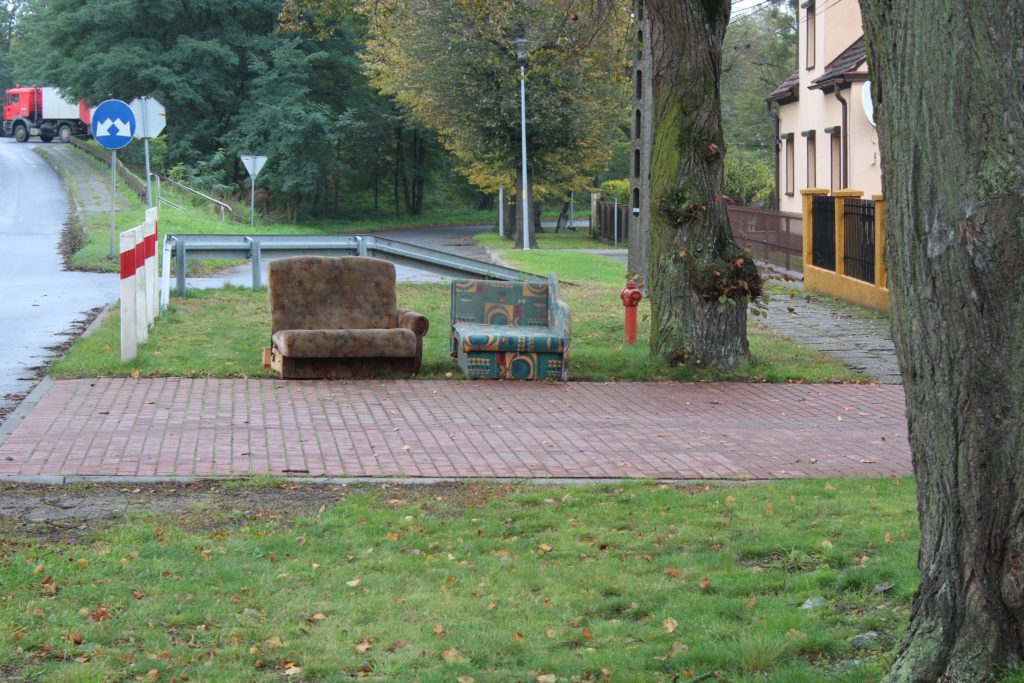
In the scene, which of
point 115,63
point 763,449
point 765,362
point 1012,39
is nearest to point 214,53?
point 115,63

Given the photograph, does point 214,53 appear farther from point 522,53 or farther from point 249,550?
point 249,550

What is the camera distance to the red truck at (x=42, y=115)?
3007 inches

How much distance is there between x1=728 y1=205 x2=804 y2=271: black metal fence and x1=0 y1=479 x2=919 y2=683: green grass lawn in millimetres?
20146

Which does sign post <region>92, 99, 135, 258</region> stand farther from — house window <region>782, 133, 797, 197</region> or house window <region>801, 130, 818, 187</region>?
house window <region>782, 133, 797, 197</region>

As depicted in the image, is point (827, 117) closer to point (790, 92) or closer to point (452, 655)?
point (790, 92)

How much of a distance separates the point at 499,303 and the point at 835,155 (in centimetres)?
2375

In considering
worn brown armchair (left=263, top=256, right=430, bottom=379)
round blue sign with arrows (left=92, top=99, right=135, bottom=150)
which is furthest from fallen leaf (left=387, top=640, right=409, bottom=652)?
round blue sign with arrows (left=92, top=99, right=135, bottom=150)

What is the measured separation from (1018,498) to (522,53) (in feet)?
96.6

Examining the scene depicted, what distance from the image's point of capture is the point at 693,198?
12664 mm

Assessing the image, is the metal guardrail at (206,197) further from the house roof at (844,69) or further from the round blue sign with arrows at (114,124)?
the house roof at (844,69)

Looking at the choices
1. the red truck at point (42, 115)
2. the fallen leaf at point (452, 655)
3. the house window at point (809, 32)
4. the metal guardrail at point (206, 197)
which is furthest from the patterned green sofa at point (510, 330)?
the red truck at point (42, 115)

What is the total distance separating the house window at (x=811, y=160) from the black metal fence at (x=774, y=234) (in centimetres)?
265

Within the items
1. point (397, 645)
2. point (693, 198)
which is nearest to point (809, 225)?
point (693, 198)

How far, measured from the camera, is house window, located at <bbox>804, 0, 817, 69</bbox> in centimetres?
3669
